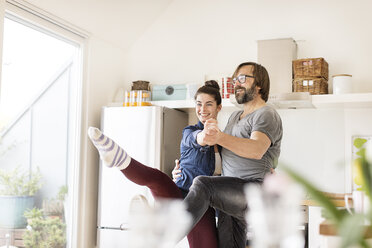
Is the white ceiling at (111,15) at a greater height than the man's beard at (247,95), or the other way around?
the white ceiling at (111,15)

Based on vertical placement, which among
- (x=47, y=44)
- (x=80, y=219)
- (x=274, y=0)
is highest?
(x=274, y=0)

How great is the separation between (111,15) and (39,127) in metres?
1.27

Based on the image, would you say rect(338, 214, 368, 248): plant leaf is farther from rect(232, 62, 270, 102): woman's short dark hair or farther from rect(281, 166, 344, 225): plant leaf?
rect(232, 62, 270, 102): woman's short dark hair

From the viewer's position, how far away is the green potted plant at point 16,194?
3277 mm

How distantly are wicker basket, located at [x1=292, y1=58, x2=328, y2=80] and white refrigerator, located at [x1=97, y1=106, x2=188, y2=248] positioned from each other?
1184mm

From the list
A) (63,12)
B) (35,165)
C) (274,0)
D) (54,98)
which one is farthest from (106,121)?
(274,0)

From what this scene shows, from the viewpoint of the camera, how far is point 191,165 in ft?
8.94

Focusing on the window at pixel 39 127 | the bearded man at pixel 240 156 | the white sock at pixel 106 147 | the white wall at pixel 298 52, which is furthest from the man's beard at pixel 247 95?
the window at pixel 39 127

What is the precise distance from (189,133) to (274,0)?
2142mm

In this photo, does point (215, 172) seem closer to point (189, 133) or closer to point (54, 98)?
point (189, 133)

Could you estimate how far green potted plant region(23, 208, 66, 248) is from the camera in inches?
139

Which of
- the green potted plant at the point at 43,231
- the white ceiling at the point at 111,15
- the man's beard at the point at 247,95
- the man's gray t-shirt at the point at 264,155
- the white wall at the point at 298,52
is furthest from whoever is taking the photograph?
the white wall at the point at 298,52

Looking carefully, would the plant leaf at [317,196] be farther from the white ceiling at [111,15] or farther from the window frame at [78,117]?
the window frame at [78,117]

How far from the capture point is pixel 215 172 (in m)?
2.90
